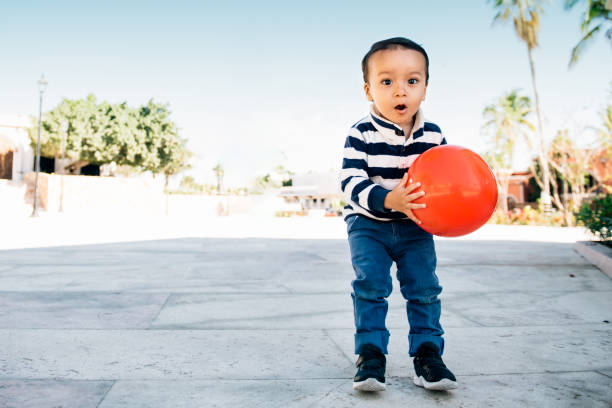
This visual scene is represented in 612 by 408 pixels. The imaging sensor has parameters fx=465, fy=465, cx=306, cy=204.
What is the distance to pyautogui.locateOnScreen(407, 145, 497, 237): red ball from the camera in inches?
67.0

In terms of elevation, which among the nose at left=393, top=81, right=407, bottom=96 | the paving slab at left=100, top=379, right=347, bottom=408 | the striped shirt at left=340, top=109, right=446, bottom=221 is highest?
the nose at left=393, top=81, right=407, bottom=96

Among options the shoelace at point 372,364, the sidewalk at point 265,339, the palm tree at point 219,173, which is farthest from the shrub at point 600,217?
the palm tree at point 219,173

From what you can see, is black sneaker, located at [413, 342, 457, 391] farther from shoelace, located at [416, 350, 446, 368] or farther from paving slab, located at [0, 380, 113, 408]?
paving slab, located at [0, 380, 113, 408]

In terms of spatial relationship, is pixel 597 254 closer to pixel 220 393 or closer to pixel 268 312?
pixel 268 312

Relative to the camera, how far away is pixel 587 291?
3.91m

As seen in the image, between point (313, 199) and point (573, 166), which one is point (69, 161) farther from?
point (573, 166)

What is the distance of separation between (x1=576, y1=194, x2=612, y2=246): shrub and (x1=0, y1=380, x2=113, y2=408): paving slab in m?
6.43

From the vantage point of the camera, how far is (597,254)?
550 centimetres

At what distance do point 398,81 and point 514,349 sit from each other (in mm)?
1389

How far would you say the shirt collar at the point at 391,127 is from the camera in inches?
79.4

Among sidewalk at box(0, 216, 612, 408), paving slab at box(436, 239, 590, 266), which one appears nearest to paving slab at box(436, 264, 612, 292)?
sidewalk at box(0, 216, 612, 408)

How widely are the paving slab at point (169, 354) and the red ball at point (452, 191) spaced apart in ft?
2.40

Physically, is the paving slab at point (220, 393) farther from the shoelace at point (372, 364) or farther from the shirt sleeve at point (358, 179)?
the shirt sleeve at point (358, 179)

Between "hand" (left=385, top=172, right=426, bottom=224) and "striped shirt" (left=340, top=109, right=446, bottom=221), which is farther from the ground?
"striped shirt" (left=340, top=109, right=446, bottom=221)
